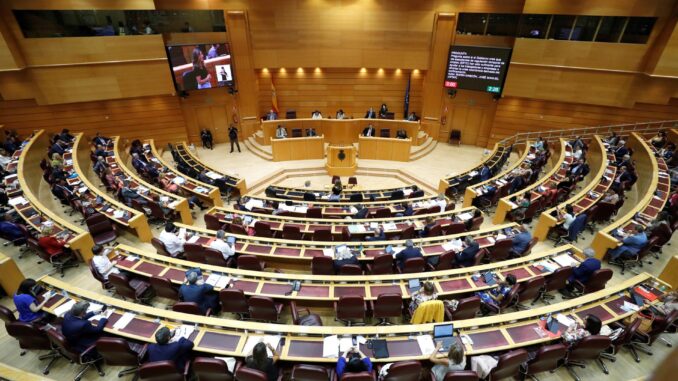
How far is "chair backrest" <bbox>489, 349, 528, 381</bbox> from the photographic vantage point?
16.8 feet

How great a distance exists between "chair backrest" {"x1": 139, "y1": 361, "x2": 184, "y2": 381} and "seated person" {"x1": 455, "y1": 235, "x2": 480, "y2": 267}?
19.0ft

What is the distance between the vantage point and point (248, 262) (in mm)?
7555

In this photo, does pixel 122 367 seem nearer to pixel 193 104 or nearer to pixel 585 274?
pixel 585 274

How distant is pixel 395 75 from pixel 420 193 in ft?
28.8

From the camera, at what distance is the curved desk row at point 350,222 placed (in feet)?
29.9

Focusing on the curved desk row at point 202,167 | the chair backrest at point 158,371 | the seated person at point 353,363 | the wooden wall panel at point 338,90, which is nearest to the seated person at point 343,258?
the seated person at point 353,363

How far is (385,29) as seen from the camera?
55.0ft

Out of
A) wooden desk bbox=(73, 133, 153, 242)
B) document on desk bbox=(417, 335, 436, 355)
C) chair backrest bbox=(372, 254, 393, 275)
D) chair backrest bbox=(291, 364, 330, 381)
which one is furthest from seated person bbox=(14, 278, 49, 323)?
document on desk bbox=(417, 335, 436, 355)

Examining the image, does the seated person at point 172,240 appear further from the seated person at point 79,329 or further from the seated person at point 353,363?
the seated person at point 353,363

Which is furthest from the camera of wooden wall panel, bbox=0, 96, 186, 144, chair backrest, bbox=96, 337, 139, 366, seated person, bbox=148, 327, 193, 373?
wooden wall panel, bbox=0, 96, 186, 144

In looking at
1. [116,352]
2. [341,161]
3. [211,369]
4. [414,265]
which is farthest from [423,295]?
[341,161]

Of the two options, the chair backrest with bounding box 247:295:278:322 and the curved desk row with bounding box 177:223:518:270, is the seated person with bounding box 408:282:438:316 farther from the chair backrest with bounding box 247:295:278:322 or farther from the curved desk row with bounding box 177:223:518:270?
the chair backrest with bounding box 247:295:278:322

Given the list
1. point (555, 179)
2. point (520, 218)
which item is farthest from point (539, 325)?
point (555, 179)

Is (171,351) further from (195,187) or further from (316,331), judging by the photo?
(195,187)
